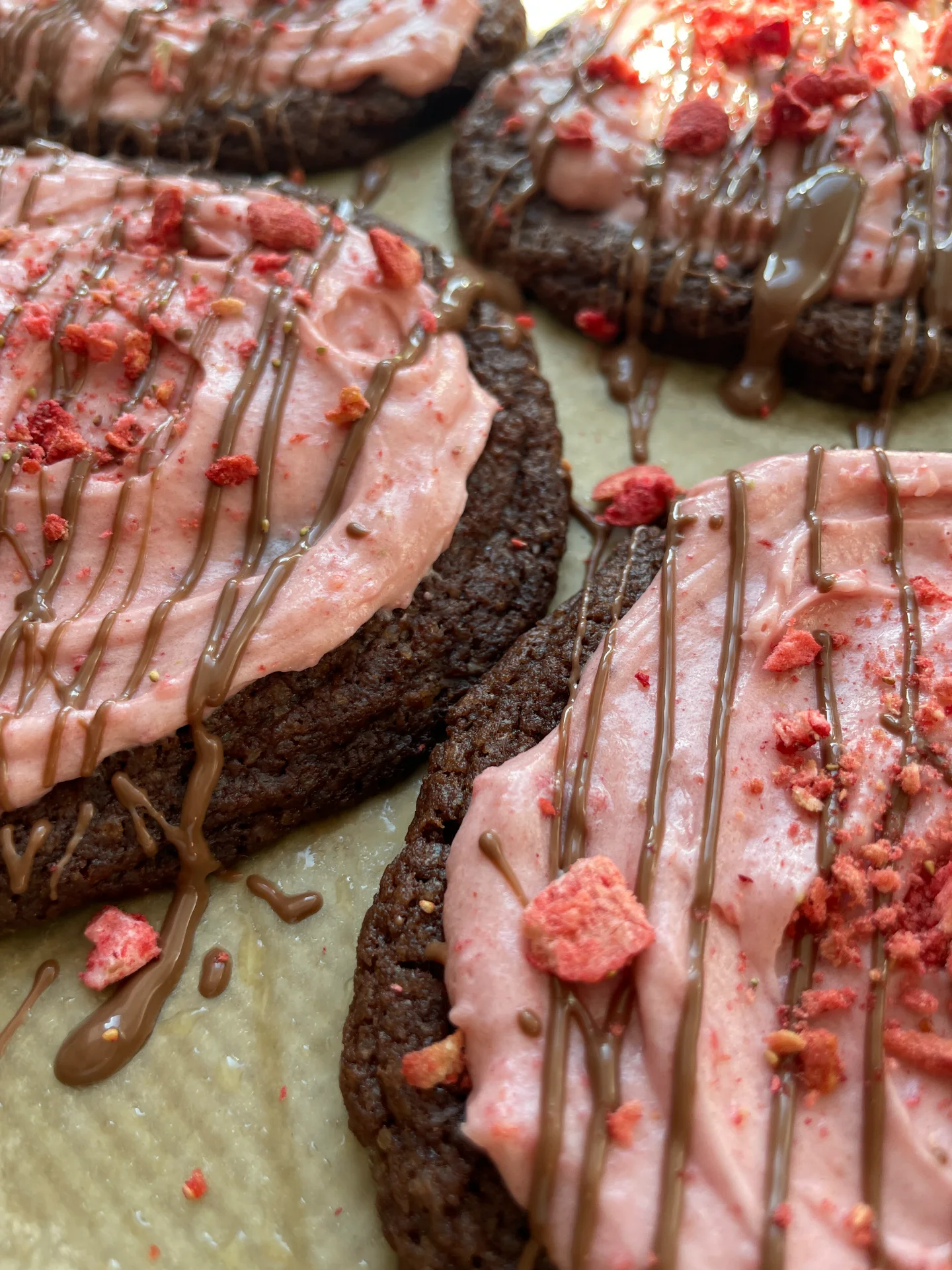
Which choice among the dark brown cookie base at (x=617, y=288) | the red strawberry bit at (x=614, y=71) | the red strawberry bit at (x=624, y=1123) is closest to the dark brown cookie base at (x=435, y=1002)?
the red strawberry bit at (x=624, y=1123)

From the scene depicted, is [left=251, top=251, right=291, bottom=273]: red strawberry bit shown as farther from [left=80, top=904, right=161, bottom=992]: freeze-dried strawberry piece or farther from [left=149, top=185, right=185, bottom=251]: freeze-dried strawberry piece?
[left=80, top=904, right=161, bottom=992]: freeze-dried strawberry piece

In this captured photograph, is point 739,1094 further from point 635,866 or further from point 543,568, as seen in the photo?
point 543,568

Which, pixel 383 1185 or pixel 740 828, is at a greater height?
pixel 740 828

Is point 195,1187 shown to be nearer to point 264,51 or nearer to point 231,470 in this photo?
point 231,470

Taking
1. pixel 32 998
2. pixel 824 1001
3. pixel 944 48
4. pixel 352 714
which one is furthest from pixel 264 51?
pixel 824 1001

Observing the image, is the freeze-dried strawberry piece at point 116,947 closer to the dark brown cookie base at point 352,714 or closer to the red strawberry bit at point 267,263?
the dark brown cookie base at point 352,714

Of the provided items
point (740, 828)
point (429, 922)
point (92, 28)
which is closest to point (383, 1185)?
point (429, 922)
